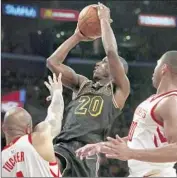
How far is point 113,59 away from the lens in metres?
2.08

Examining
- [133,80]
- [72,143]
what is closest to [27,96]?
[133,80]

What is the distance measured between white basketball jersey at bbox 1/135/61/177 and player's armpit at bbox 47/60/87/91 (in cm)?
41

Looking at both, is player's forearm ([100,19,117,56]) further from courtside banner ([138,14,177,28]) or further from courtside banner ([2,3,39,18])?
courtside banner ([2,3,39,18])

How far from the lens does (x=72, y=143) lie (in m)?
2.14

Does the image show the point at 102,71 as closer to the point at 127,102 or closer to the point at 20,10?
the point at 127,102

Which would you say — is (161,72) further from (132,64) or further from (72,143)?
(132,64)

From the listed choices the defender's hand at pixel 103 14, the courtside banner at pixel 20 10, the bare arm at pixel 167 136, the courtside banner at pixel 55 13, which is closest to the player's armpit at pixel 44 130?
the bare arm at pixel 167 136

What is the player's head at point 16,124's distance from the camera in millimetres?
1971

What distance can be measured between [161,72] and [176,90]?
4.7 inches

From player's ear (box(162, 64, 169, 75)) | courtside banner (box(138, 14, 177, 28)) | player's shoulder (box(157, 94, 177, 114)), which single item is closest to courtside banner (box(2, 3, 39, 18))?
A: courtside banner (box(138, 14, 177, 28))

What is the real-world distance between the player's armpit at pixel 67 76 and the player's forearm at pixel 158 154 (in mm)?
689

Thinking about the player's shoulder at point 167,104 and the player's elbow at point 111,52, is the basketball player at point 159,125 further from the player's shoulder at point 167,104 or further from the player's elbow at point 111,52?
the player's elbow at point 111,52

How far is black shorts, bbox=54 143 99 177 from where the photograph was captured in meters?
2.13

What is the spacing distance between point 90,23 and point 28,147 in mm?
666
